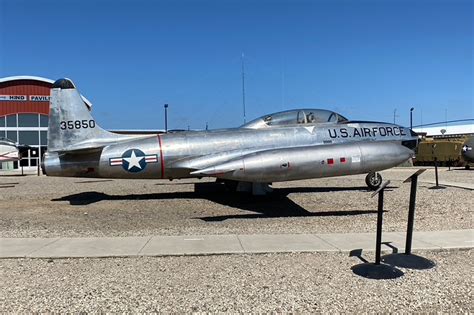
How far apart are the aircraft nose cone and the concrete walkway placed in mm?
6776

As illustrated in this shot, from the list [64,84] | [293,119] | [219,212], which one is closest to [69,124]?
[64,84]

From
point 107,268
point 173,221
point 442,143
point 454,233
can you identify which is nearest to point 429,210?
point 454,233

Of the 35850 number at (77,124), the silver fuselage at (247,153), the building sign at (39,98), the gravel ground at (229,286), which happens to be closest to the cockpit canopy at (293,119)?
the silver fuselage at (247,153)

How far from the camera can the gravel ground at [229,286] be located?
4832 mm

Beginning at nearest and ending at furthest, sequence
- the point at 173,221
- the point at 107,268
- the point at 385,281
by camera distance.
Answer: the point at 385,281
the point at 107,268
the point at 173,221

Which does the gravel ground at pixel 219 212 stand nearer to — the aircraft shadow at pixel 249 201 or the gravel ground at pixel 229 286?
the aircraft shadow at pixel 249 201

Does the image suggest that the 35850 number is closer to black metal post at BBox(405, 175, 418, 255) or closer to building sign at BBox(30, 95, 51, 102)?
black metal post at BBox(405, 175, 418, 255)

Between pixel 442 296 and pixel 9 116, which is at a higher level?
pixel 9 116

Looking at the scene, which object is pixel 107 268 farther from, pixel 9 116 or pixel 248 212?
pixel 9 116

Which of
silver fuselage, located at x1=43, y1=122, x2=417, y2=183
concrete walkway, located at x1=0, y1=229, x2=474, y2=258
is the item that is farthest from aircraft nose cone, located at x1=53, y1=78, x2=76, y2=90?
concrete walkway, located at x1=0, y1=229, x2=474, y2=258

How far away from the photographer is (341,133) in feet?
46.7

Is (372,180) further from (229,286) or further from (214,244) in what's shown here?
(229,286)

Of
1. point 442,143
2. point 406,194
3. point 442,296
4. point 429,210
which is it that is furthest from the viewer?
point 442,143

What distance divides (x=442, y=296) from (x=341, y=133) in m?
9.53
